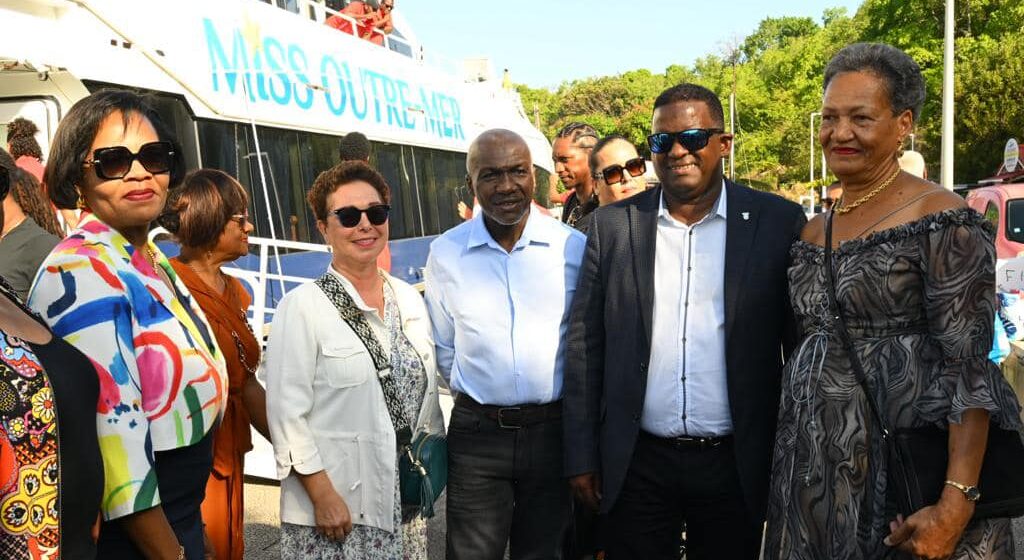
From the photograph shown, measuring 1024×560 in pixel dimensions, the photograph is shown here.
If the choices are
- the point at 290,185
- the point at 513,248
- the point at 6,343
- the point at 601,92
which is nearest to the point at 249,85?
the point at 290,185

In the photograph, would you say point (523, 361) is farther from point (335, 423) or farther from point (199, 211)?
point (199, 211)

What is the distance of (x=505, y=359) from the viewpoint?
3.61m

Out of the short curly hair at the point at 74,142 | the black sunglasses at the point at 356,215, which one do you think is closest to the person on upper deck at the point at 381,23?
the black sunglasses at the point at 356,215

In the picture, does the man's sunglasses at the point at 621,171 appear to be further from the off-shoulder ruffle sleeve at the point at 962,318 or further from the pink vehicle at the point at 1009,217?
the pink vehicle at the point at 1009,217

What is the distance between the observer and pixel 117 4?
24.7ft

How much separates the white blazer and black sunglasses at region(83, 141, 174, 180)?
81 centimetres

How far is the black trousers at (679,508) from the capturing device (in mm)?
3314

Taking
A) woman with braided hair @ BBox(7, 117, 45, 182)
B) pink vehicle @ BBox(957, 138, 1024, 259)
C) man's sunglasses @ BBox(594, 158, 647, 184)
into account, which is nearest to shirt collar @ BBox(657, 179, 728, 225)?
man's sunglasses @ BBox(594, 158, 647, 184)

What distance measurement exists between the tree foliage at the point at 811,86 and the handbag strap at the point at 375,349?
10.9 feet

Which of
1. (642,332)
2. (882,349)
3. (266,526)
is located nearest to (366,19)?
(266,526)

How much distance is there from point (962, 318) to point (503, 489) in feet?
5.94

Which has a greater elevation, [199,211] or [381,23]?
[381,23]

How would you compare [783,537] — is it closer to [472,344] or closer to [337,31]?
[472,344]

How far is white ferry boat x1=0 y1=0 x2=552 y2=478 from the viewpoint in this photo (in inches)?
276
